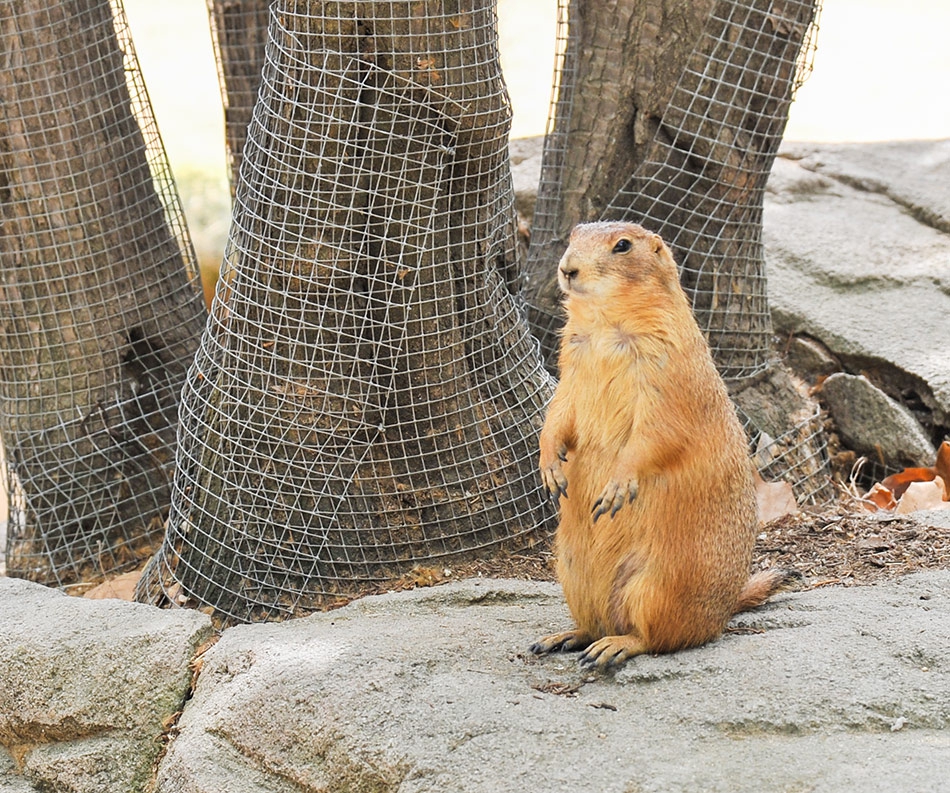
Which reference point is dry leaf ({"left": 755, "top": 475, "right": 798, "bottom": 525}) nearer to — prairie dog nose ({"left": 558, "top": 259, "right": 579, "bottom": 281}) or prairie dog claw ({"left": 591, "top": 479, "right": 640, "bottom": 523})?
prairie dog claw ({"left": 591, "top": 479, "right": 640, "bottom": 523})

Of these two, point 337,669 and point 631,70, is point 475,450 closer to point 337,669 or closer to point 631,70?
point 337,669

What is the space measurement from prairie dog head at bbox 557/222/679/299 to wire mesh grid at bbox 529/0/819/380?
204cm

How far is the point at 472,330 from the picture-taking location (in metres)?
5.75

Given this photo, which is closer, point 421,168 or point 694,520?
point 694,520

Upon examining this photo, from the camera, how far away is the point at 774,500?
6.52 m

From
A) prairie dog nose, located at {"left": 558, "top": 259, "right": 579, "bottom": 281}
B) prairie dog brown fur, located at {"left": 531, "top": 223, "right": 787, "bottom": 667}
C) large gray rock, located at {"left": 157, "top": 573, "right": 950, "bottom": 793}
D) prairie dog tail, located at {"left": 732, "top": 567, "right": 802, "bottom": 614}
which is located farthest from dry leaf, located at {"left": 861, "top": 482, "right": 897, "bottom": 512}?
prairie dog nose, located at {"left": 558, "top": 259, "right": 579, "bottom": 281}

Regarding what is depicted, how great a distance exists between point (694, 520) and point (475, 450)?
5.02ft

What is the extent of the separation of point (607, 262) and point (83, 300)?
3189mm

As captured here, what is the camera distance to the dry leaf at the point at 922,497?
654cm

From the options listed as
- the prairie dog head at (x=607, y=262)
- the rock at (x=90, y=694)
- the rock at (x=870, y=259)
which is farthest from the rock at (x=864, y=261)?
the rock at (x=90, y=694)

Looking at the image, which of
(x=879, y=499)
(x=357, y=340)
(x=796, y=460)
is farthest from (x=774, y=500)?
(x=357, y=340)

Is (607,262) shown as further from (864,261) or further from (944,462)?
(864,261)

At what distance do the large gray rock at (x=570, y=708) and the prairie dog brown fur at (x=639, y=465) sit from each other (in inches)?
7.2

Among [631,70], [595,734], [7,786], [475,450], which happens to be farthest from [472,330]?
[7,786]
